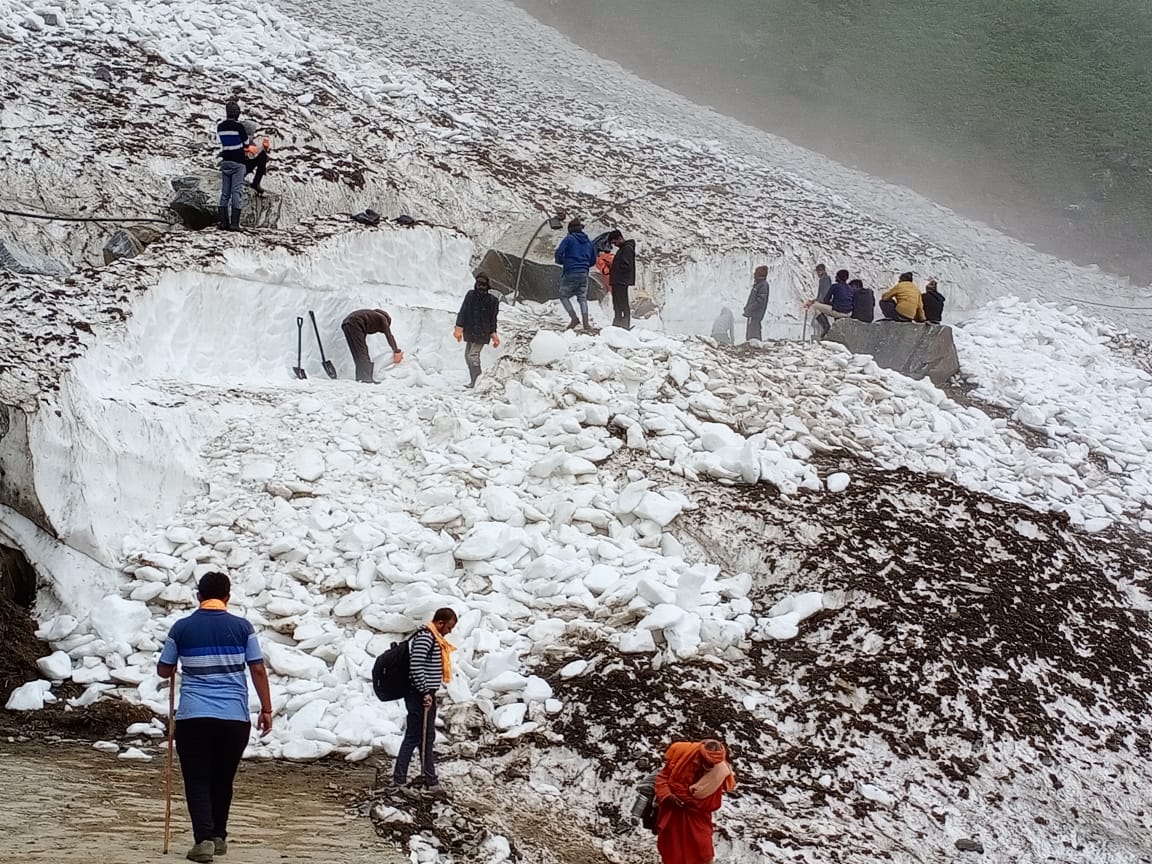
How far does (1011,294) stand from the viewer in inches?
768

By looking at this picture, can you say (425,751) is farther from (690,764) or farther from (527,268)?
(527,268)

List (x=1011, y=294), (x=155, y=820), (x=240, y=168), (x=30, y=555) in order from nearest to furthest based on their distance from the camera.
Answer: (x=155, y=820), (x=30, y=555), (x=240, y=168), (x=1011, y=294)

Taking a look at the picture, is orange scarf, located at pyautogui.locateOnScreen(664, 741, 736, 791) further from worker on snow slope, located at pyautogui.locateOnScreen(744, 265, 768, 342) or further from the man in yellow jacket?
the man in yellow jacket

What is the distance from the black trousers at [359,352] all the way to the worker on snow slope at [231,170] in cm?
202

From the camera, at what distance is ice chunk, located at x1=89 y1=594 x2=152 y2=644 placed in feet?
23.7

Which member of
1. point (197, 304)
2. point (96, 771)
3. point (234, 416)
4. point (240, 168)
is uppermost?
point (240, 168)

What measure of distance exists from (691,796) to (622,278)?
8831 mm

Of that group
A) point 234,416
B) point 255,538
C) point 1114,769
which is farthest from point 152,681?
point 1114,769

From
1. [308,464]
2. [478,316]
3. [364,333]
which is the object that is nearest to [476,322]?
[478,316]

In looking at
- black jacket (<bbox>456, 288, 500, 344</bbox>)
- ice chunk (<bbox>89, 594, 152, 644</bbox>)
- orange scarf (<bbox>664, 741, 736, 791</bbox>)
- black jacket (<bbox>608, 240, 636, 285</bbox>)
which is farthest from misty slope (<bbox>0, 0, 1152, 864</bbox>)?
black jacket (<bbox>608, 240, 636, 285</bbox>)

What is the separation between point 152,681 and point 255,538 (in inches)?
61.9

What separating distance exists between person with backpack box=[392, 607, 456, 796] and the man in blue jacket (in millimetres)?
6979

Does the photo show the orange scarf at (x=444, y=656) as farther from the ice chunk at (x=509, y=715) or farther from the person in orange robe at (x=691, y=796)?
the person in orange robe at (x=691, y=796)

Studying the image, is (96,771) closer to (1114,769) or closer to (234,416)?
(234,416)
